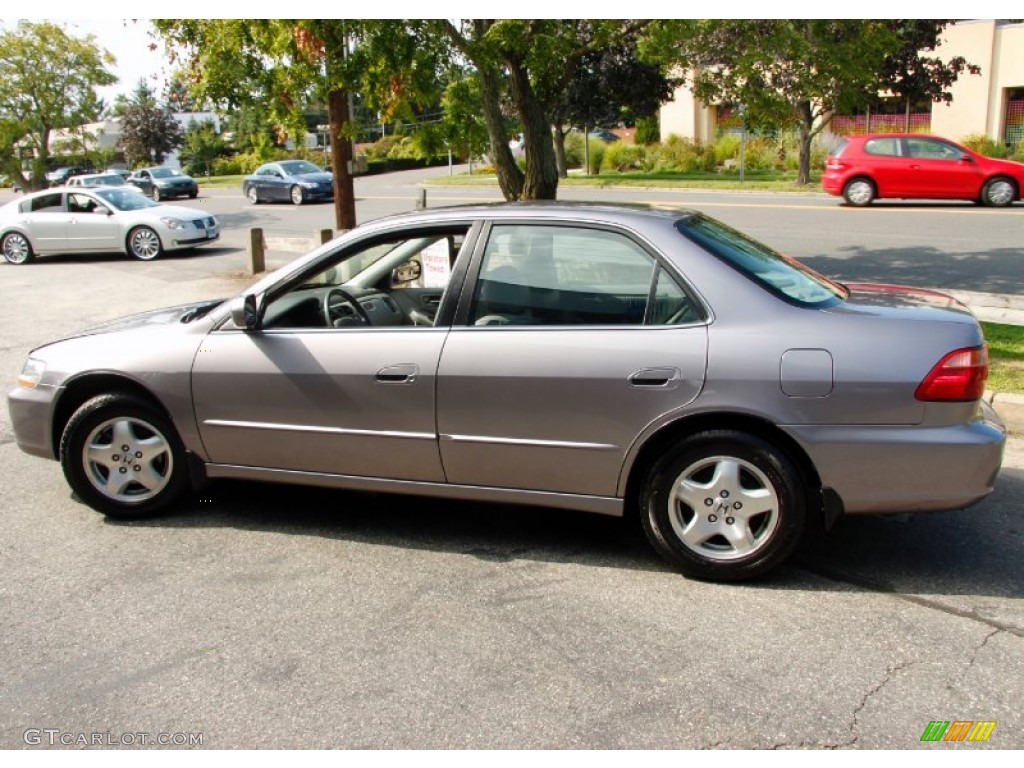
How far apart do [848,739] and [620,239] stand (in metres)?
2.25

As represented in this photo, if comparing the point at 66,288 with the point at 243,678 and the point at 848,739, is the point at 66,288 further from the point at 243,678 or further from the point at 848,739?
the point at 848,739

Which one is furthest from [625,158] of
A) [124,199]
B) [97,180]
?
[124,199]

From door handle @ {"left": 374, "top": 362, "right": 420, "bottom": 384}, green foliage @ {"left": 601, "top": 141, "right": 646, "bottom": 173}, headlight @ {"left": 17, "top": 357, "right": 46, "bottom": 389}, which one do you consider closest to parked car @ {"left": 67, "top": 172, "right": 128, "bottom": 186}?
green foliage @ {"left": 601, "top": 141, "right": 646, "bottom": 173}

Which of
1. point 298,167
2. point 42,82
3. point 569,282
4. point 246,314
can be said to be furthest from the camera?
point 298,167

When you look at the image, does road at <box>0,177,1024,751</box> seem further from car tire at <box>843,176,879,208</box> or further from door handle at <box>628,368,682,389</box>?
car tire at <box>843,176,879,208</box>

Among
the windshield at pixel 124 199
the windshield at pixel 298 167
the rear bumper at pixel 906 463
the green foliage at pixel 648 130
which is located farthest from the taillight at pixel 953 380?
the green foliage at pixel 648 130

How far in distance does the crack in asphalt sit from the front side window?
1.29 metres

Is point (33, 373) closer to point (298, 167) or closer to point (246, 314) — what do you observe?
point (246, 314)

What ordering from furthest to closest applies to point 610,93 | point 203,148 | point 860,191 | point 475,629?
point 203,148 → point 610,93 → point 860,191 → point 475,629

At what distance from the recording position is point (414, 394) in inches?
174

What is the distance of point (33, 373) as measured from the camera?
5203mm

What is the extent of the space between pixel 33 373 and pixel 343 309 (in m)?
1.72

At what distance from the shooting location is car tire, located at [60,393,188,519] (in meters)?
5.00

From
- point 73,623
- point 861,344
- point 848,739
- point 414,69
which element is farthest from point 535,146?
point 848,739
